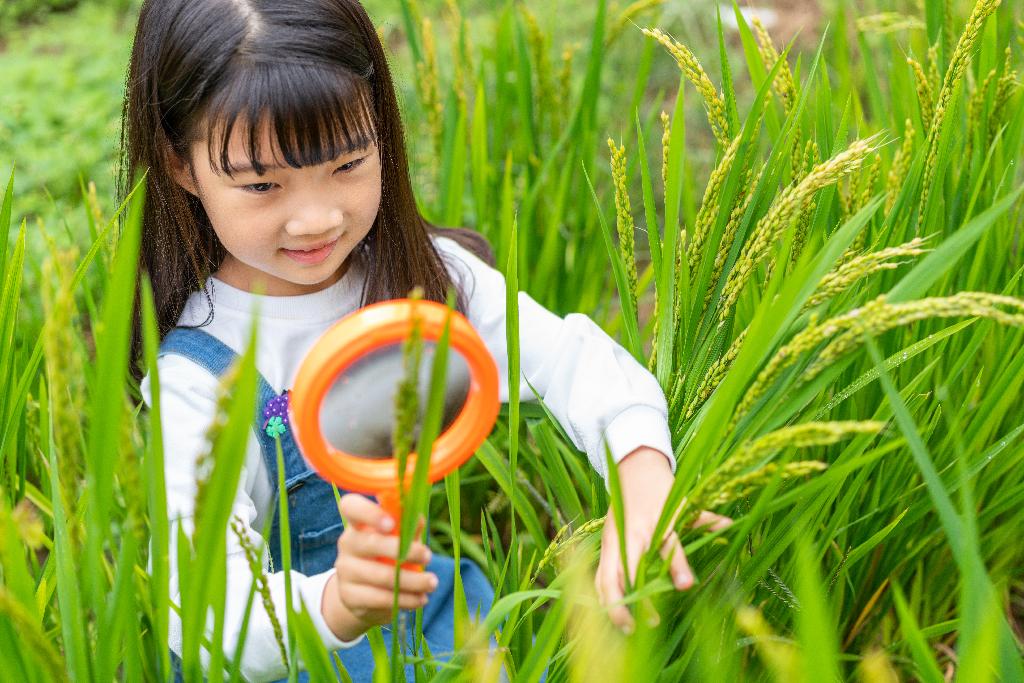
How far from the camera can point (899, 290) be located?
2.63ft

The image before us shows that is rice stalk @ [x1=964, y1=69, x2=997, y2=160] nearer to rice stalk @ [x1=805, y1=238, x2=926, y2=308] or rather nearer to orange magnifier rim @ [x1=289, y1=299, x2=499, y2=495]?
rice stalk @ [x1=805, y1=238, x2=926, y2=308]

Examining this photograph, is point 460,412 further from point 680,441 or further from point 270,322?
point 270,322

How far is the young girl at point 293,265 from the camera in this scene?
0.99 m

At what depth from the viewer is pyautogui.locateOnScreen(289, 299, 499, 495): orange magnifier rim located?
68cm

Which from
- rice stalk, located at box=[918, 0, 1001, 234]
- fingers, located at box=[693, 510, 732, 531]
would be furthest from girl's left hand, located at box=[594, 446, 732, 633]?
rice stalk, located at box=[918, 0, 1001, 234]

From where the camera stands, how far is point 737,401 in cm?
91

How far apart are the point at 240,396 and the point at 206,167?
1.96ft

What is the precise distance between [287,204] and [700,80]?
46 centimetres

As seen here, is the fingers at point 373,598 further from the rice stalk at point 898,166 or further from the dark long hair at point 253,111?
the rice stalk at point 898,166

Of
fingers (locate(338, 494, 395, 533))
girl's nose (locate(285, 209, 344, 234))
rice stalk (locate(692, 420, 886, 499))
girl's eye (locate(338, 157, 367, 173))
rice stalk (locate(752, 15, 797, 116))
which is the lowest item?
fingers (locate(338, 494, 395, 533))

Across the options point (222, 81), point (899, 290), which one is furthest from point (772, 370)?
point (222, 81)

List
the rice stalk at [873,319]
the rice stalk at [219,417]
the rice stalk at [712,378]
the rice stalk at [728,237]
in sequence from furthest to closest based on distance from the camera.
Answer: the rice stalk at [728,237]
the rice stalk at [712,378]
the rice stalk at [873,319]
the rice stalk at [219,417]

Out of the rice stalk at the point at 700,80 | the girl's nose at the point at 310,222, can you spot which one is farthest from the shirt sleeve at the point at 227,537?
the rice stalk at the point at 700,80

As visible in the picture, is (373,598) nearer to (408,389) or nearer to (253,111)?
(408,389)
